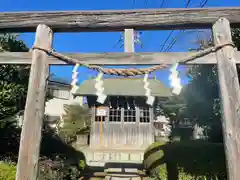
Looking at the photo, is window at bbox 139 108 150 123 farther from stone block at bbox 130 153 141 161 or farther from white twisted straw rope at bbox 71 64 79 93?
white twisted straw rope at bbox 71 64 79 93

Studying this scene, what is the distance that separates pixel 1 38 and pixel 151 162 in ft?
19.8

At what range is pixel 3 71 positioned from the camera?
607 cm

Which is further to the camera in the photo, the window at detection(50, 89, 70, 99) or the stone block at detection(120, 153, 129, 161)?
the window at detection(50, 89, 70, 99)

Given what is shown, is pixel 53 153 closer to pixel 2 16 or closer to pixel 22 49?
pixel 22 49

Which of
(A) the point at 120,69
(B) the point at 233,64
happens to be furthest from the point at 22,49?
(B) the point at 233,64

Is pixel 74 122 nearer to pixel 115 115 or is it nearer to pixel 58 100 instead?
pixel 115 115

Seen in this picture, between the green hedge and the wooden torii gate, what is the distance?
2.84 meters

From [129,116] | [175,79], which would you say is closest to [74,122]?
[129,116]

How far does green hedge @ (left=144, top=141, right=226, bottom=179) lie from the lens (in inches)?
199

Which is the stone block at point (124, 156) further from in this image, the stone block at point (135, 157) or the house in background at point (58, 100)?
the house in background at point (58, 100)

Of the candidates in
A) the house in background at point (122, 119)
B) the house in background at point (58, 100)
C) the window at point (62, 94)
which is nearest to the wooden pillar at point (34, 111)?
the house in background at point (122, 119)

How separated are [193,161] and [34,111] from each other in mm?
4208

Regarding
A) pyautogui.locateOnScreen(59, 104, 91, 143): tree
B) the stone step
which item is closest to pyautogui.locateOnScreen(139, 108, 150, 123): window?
the stone step

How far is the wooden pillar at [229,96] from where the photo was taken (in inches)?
100
